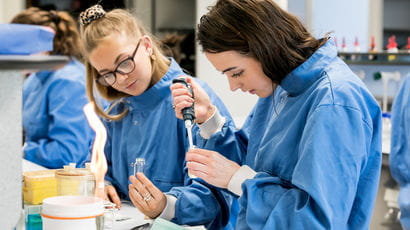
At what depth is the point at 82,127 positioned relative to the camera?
3.05 metres

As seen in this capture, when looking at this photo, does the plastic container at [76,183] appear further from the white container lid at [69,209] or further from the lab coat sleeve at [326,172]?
the lab coat sleeve at [326,172]

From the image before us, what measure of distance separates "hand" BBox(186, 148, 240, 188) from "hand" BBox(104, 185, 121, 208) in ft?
1.78

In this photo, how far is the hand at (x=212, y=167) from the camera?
61.1 inches

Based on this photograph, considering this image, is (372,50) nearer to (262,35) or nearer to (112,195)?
(112,195)

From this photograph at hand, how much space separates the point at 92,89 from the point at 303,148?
1.13m

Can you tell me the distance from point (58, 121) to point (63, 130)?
0.06m

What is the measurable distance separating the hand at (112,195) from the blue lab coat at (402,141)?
4.57 feet

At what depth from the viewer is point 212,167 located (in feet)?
5.10

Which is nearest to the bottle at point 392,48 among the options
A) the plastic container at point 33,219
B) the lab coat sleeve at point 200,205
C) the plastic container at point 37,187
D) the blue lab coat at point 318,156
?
the lab coat sleeve at point 200,205

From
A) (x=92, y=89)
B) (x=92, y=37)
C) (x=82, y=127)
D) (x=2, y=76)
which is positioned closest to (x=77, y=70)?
(x=82, y=127)

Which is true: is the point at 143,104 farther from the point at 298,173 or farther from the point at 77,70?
the point at 77,70

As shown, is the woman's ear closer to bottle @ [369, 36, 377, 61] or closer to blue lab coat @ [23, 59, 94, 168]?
blue lab coat @ [23, 59, 94, 168]

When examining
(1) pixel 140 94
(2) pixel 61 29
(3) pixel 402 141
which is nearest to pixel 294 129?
(1) pixel 140 94

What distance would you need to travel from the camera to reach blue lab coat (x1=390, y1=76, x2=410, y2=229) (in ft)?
8.93
